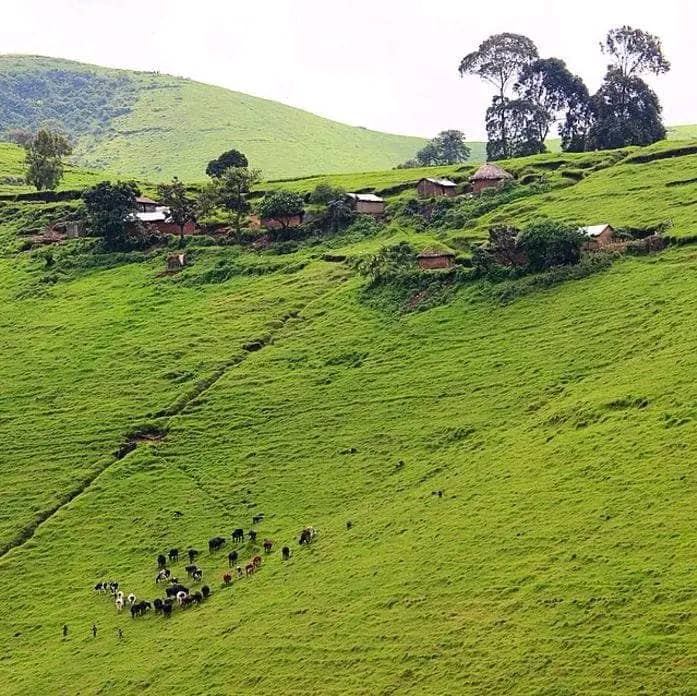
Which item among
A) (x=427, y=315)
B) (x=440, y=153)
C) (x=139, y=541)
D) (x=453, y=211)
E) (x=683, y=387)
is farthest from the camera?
(x=440, y=153)

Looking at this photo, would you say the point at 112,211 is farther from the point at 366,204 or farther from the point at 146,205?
the point at 366,204

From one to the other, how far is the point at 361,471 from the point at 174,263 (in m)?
44.2

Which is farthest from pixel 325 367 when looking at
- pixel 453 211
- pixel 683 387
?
pixel 453 211

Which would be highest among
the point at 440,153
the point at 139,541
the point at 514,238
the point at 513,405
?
the point at 440,153

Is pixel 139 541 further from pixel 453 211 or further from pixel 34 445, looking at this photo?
pixel 453 211

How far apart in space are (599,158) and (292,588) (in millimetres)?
73098

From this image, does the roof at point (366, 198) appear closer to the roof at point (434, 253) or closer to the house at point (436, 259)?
the roof at point (434, 253)

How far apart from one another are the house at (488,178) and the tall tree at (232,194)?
2138 centimetres

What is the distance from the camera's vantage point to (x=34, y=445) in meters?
70.1

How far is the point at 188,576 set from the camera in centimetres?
5309

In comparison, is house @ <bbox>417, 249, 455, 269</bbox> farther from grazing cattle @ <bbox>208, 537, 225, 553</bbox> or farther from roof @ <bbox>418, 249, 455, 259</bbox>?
grazing cattle @ <bbox>208, 537, 225, 553</bbox>

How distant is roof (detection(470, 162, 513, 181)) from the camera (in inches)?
4240

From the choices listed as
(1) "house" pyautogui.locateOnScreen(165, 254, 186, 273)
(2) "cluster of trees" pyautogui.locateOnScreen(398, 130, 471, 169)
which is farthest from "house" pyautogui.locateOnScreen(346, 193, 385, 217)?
(2) "cluster of trees" pyautogui.locateOnScreen(398, 130, 471, 169)

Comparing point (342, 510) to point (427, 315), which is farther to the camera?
point (427, 315)
